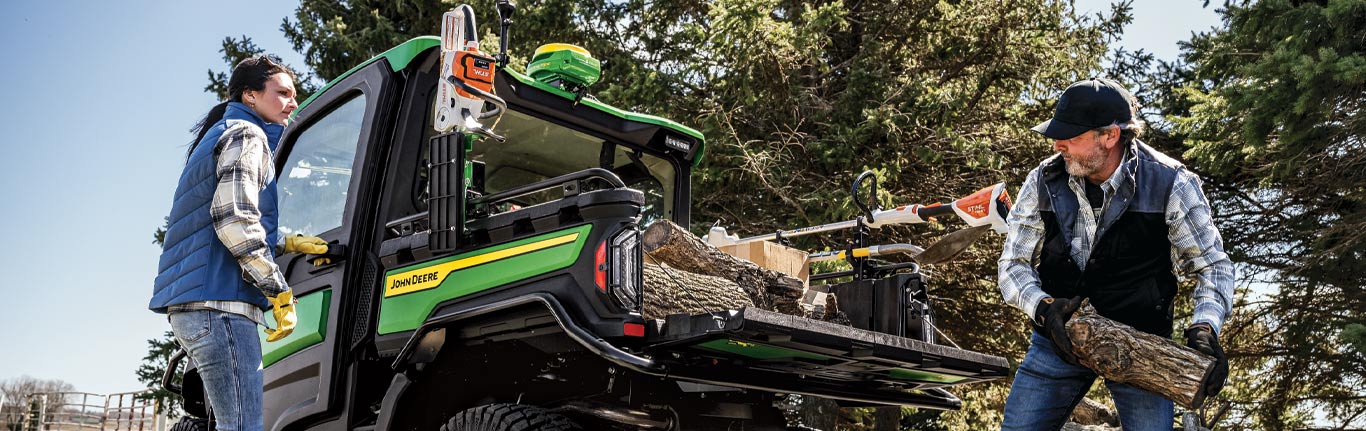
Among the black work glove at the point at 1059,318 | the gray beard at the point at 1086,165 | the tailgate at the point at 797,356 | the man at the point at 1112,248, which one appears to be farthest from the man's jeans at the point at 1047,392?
the tailgate at the point at 797,356

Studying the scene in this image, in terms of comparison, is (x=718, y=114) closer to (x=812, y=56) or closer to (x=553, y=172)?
(x=812, y=56)

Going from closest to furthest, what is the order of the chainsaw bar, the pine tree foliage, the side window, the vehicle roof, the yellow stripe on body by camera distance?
the yellow stripe on body → the vehicle roof → the side window → the chainsaw bar → the pine tree foliage

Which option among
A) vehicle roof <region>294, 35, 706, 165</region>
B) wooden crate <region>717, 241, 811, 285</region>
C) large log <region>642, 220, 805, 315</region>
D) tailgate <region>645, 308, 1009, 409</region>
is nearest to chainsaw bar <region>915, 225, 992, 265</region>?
wooden crate <region>717, 241, 811, 285</region>

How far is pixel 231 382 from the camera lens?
3.43 metres

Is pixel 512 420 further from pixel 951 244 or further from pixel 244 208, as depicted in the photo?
pixel 951 244

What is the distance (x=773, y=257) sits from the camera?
17.7 feet

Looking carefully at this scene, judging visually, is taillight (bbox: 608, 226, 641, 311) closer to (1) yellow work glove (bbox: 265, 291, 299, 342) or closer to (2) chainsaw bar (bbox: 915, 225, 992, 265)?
(1) yellow work glove (bbox: 265, 291, 299, 342)

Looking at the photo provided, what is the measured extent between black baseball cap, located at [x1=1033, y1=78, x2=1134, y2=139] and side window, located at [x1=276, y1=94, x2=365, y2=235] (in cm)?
292

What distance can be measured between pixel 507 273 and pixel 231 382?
3.05ft

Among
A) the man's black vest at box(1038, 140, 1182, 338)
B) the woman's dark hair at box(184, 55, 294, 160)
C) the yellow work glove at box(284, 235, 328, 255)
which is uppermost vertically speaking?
the woman's dark hair at box(184, 55, 294, 160)

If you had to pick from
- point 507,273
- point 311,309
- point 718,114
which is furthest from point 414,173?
point 718,114

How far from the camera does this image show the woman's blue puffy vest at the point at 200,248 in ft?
11.3

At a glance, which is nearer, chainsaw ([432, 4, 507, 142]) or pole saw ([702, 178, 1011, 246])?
chainsaw ([432, 4, 507, 142])

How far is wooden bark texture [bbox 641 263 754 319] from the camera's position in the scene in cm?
407
